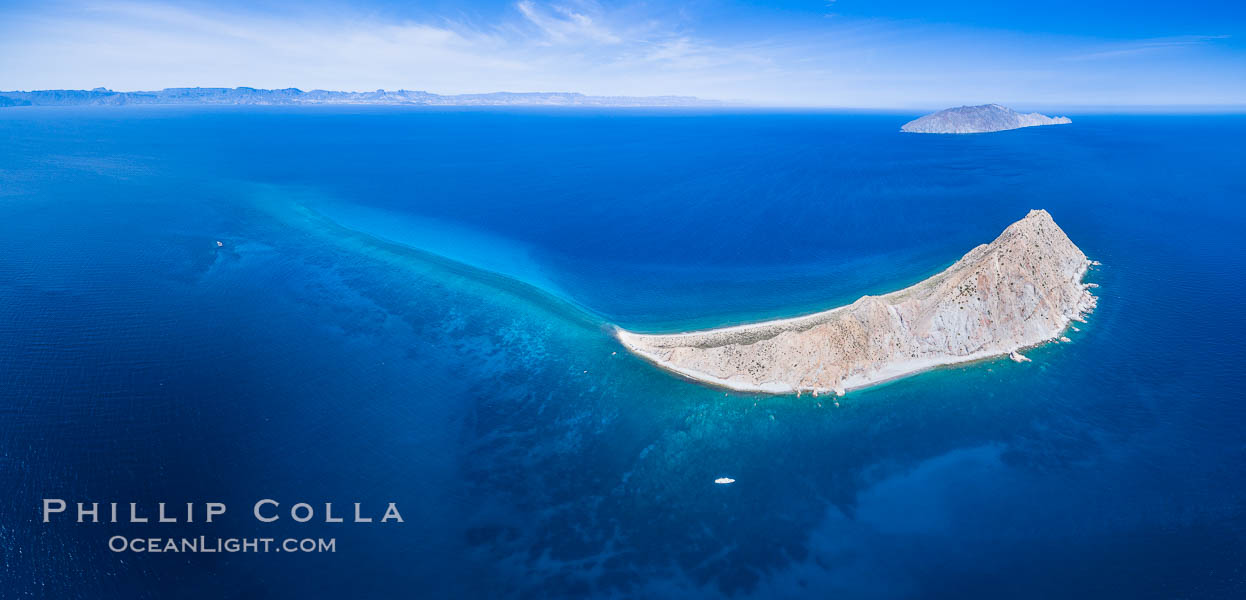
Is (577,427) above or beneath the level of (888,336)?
beneath

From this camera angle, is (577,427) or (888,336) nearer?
(577,427)

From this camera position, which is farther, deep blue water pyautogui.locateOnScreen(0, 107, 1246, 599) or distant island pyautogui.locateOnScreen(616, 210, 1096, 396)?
distant island pyautogui.locateOnScreen(616, 210, 1096, 396)

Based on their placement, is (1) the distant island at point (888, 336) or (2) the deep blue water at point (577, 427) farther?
(1) the distant island at point (888, 336)

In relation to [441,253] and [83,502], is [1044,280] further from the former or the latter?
[83,502]
